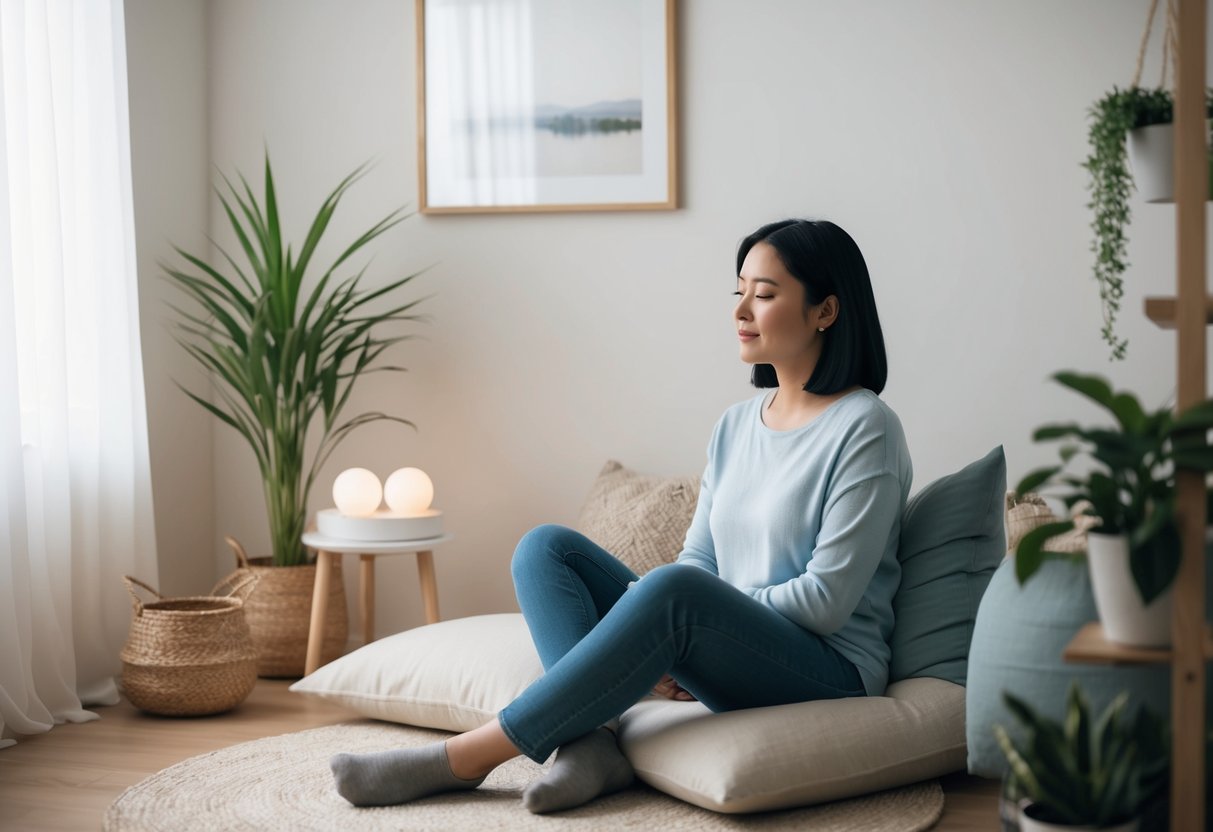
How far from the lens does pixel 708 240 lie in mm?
3473

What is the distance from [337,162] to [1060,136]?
2006 mm

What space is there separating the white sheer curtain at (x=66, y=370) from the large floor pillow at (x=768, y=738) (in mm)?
951

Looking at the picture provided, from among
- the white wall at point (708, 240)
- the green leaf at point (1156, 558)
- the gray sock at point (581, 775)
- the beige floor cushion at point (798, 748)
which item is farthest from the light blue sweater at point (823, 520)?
the white wall at point (708, 240)

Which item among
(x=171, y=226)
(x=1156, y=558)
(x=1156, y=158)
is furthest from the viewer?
(x=171, y=226)

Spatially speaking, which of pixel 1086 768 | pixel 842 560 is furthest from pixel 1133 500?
pixel 842 560

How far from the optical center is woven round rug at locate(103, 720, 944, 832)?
7.19ft

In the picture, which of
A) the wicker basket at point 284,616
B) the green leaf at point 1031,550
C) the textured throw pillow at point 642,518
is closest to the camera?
the green leaf at point 1031,550

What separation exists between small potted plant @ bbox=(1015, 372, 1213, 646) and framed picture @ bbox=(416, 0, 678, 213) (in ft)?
6.71

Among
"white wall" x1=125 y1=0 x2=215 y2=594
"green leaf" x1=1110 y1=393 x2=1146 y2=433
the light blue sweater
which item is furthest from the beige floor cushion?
"white wall" x1=125 y1=0 x2=215 y2=594

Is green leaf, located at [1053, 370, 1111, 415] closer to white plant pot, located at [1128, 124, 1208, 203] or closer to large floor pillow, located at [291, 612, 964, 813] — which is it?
white plant pot, located at [1128, 124, 1208, 203]

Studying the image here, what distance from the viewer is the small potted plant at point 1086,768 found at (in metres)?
1.59

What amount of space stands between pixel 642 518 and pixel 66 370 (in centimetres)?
144

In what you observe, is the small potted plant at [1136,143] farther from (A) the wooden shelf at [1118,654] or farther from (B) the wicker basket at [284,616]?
(B) the wicker basket at [284,616]

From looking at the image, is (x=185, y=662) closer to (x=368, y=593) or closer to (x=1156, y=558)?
(x=368, y=593)
